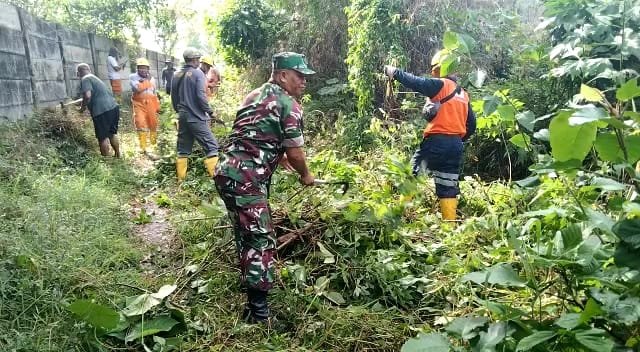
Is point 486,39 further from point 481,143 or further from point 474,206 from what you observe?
point 474,206

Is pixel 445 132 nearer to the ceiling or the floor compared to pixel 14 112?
nearer to the ceiling

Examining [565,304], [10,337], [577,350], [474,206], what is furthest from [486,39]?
[10,337]

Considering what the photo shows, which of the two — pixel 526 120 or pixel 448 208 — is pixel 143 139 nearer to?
Result: pixel 448 208

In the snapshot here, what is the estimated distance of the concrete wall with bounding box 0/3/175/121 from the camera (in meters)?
6.18

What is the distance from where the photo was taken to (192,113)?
5520 mm

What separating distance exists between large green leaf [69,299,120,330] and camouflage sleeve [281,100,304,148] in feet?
4.27

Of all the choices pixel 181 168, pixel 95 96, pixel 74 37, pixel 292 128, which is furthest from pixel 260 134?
pixel 74 37

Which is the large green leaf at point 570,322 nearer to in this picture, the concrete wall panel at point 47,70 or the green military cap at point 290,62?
the green military cap at point 290,62

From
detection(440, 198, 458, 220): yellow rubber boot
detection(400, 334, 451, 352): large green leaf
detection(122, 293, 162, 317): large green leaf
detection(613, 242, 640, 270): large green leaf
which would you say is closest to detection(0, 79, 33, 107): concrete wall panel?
detection(122, 293, 162, 317): large green leaf

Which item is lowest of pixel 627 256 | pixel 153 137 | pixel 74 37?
pixel 153 137

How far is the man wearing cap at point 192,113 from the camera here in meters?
5.52

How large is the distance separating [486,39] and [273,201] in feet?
14.7

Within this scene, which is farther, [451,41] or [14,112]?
[14,112]

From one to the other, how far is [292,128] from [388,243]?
1.20 m
